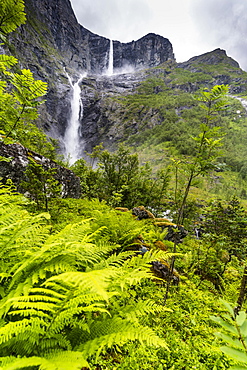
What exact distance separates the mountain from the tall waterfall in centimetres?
162

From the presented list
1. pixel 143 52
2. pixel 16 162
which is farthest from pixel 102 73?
pixel 16 162

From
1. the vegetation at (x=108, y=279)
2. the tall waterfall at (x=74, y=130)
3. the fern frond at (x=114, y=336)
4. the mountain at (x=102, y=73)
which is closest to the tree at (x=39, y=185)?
the vegetation at (x=108, y=279)

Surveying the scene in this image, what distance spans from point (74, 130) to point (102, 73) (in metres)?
80.6

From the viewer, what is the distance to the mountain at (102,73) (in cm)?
6141

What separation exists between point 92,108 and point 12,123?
266 feet

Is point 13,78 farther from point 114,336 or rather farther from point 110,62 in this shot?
point 110,62

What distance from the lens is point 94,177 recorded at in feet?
30.7

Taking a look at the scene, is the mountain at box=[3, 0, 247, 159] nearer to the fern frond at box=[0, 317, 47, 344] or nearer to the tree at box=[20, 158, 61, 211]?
the tree at box=[20, 158, 61, 211]

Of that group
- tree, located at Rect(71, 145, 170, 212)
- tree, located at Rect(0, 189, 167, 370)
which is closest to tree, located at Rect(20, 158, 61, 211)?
tree, located at Rect(0, 189, 167, 370)

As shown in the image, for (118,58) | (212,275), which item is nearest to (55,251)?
(212,275)

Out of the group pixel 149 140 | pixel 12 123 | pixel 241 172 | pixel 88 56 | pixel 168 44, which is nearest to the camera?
pixel 12 123

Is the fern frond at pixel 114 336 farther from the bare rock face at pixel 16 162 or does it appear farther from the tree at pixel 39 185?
the bare rock face at pixel 16 162

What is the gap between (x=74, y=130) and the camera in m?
62.0

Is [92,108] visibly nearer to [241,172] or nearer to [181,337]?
[241,172]
